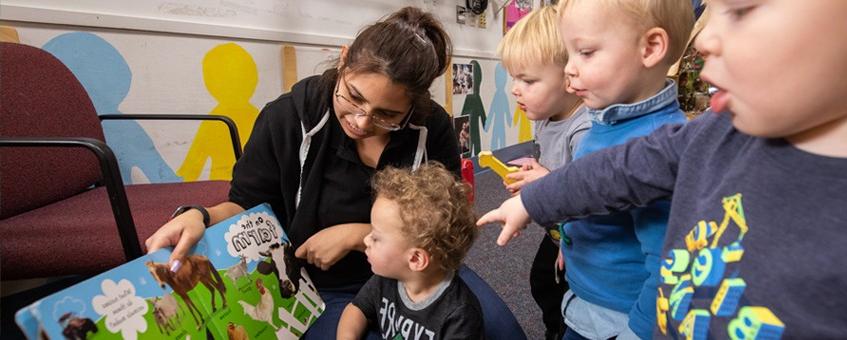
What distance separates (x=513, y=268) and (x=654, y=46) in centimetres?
132

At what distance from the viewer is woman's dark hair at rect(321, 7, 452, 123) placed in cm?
79

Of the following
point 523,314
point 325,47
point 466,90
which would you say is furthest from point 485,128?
point 523,314

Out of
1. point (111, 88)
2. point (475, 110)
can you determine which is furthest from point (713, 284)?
point (475, 110)

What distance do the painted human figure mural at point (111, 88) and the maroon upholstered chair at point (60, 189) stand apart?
0.33ft

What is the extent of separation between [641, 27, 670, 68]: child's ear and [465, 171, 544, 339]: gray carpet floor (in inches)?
39.6

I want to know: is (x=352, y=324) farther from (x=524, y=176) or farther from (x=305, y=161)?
(x=524, y=176)

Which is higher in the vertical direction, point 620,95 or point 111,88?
point 620,95

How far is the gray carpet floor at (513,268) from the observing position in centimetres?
150

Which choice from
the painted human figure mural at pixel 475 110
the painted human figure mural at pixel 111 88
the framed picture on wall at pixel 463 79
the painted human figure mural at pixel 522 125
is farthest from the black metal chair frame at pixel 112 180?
the painted human figure mural at pixel 522 125

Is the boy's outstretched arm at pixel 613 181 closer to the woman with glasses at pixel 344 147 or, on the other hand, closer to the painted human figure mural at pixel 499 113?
the woman with glasses at pixel 344 147

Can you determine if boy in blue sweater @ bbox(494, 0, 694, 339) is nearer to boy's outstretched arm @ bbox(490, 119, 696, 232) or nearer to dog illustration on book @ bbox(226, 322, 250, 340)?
boy's outstretched arm @ bbox(490, 119, 696, 232)

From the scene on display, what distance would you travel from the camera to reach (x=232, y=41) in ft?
4.91

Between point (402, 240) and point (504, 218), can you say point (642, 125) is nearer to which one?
point (504, 218)

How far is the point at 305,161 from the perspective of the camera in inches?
34.6
